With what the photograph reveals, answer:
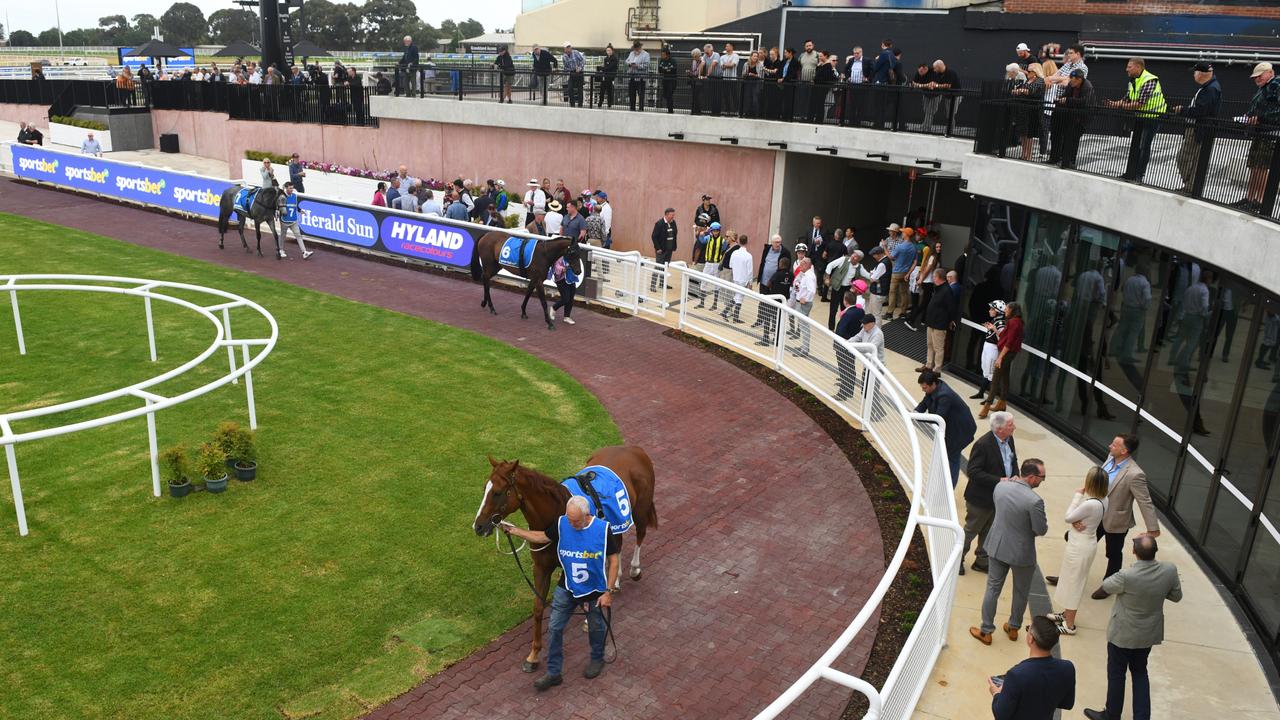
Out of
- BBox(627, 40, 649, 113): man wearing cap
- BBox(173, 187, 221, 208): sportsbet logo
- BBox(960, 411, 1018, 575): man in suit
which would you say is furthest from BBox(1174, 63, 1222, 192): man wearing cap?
BBox(173, 187, 221, 208): sportsbet logo

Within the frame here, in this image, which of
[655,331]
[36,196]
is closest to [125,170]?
[36,196]

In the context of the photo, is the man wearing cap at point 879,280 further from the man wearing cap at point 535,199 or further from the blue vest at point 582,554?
the blue vest at point 582,554

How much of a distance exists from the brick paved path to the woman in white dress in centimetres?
168

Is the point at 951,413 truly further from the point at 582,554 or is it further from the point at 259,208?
the point at 259,208

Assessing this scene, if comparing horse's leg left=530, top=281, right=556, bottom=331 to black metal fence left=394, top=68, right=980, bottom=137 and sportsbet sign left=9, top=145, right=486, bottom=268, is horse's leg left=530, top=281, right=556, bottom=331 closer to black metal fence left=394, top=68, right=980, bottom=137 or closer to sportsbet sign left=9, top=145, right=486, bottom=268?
sportsbet sign left=9, top=145, right=486, bottom=268

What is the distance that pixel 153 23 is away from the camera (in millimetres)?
137125

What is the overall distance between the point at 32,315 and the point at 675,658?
14.3 metres

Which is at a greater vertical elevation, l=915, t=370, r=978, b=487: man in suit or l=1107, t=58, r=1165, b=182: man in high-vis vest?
l=1107, t=58, r=1165, b=182: man in high-vis vest

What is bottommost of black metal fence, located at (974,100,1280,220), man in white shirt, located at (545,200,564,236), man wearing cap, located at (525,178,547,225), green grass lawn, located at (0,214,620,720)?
green grass lawn, located at (0,214,620,720)

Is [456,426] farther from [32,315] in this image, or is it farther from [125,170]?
[125,170]

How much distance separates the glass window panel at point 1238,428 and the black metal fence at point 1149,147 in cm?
103

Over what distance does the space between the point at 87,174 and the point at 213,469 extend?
73.0 ft

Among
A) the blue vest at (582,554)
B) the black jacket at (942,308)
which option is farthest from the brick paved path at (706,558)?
the black jacket at (942,308)

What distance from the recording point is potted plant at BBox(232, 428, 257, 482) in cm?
1043
